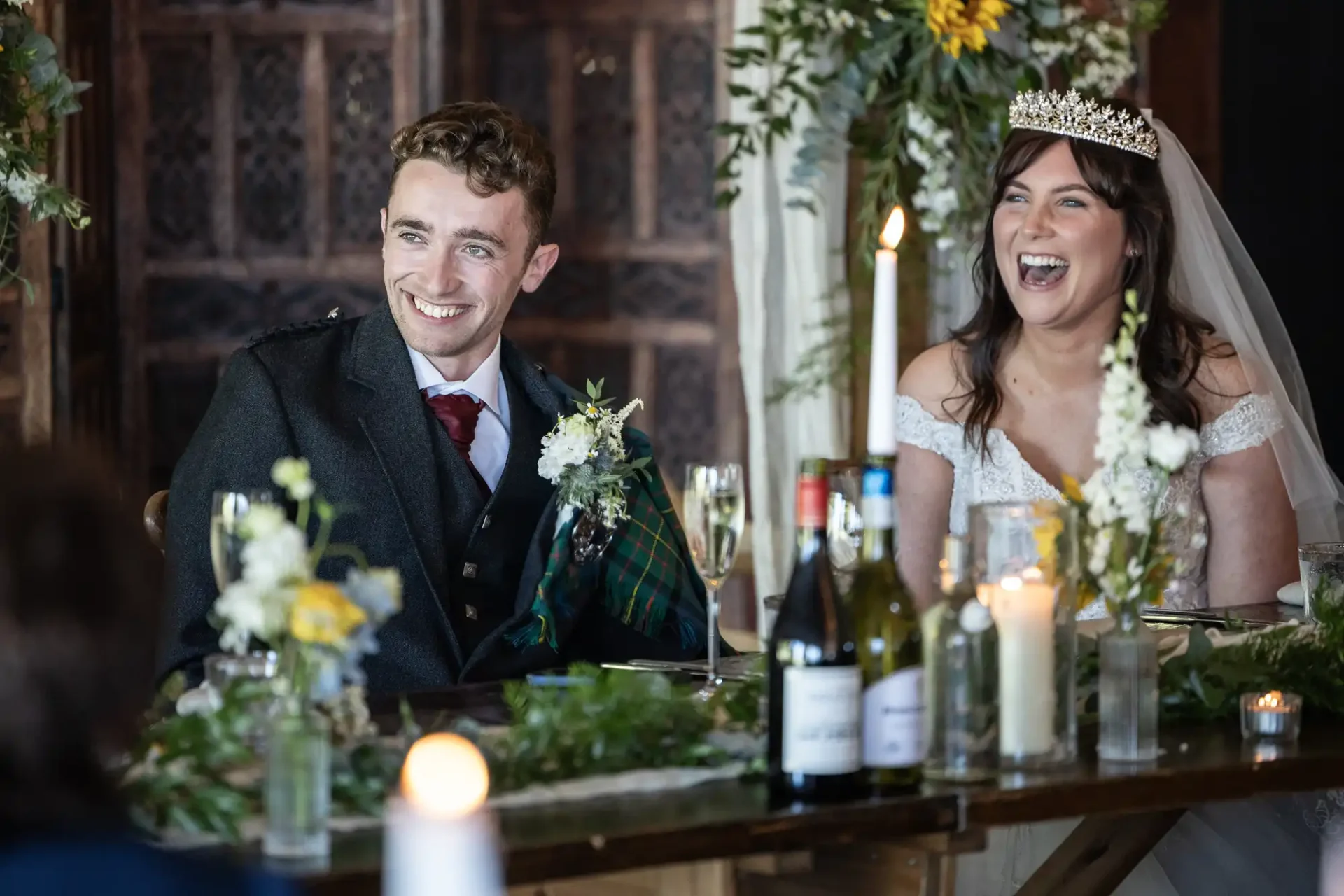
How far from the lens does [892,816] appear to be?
1500 millimetres

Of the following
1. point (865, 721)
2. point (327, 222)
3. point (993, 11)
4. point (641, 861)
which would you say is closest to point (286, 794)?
point (641, 861)

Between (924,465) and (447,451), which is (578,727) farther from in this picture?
(924,465)

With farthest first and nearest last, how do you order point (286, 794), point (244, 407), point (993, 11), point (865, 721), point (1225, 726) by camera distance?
1. point (993, 11)
2. point (244, 407)
3. point (1225, 726)
4. point (865, 721)
5. point (286, 794)

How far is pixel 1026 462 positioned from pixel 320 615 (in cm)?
204

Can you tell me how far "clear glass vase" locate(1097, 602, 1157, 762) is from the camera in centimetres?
167

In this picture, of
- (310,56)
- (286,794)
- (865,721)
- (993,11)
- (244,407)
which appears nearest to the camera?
(286,794)

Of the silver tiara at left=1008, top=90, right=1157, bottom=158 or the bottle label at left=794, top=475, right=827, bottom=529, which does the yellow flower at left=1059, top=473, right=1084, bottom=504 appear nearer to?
the bottle label at left=794, top=475, right=827, bottom=529

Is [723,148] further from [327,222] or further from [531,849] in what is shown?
[531,849]

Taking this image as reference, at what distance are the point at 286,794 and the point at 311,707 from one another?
3.3 inches

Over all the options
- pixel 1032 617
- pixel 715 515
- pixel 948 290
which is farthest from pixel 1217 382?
pixel 1032 617

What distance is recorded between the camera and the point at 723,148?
5.01 m

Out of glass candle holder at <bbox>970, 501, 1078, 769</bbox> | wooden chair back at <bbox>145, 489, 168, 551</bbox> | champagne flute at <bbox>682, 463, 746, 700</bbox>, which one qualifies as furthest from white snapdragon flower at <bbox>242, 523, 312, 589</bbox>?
wooden chair back at <bbox>145, 489, 168, 551</bbox>

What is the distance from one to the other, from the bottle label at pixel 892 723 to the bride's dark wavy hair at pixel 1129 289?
1.70 metres

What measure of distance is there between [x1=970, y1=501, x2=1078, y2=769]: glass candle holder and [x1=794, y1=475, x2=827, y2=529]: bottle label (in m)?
0.15
